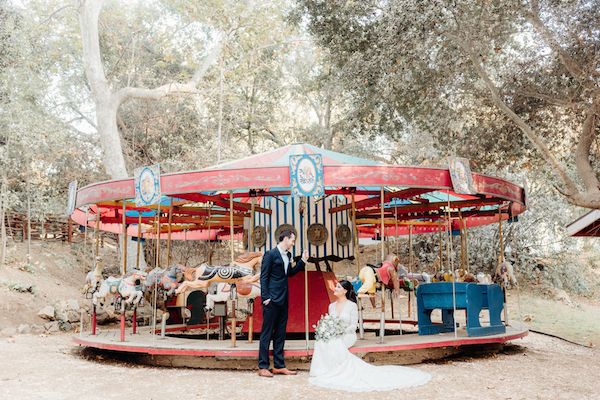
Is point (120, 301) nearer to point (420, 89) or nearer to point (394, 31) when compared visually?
point (394, 31)

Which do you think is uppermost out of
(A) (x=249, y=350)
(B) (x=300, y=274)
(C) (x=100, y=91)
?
(C) (x=100, y=91)

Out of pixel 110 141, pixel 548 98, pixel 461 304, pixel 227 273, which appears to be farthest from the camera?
pixel 110 141

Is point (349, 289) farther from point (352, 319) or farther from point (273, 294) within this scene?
point (273, 294)

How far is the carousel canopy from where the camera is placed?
8.45 metres

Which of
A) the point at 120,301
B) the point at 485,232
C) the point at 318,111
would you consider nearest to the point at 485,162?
the point at 485,232

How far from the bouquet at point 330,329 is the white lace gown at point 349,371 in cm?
6

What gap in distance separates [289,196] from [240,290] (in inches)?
128

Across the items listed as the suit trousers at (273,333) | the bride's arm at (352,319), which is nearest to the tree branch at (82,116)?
the suit trousers at (273,333)

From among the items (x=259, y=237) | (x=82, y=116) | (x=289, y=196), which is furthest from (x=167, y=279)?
(x=82, y=116)

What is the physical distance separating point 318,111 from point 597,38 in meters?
18.0

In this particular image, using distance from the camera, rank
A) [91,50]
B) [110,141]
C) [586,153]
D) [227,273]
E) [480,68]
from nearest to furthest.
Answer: [227,273]
[480,68]
[586,153]
[110,141]
[91,50]

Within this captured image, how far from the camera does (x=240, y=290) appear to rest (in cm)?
841

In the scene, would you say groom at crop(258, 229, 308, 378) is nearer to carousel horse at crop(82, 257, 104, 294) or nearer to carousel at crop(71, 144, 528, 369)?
carousel at crop(71, 144, 528, 369)

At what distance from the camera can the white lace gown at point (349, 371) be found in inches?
267
